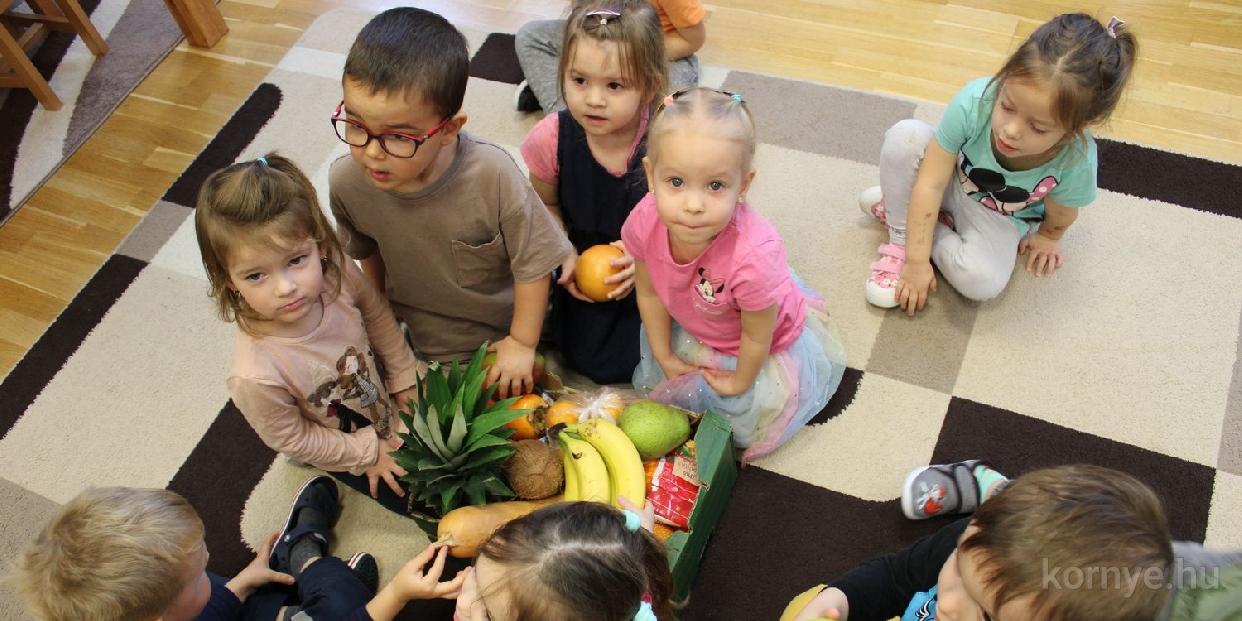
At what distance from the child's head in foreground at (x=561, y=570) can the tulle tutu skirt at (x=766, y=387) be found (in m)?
0.67

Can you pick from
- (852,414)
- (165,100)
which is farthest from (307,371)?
(165,100)

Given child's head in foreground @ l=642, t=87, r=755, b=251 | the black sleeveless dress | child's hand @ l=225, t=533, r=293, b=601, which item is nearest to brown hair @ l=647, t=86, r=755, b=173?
child's head in foreground @ l=642, t=87, r=755, b=251

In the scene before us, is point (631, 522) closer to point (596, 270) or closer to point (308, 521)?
point (596, 270)

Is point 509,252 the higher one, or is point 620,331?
point 509,252

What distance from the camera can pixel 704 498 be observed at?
165 cm

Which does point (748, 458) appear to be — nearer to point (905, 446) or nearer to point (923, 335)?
point (905, 446)

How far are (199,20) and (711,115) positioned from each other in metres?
2.19

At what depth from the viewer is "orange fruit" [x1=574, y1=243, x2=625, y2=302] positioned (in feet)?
6.15

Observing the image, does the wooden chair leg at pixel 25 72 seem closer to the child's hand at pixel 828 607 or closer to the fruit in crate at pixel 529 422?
the fruit in crate at pixel 529 422

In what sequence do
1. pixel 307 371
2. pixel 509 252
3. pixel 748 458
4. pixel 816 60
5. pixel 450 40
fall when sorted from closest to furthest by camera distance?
pixel 450 40 → pixel 307 371 → pixel 509 252 → pixel 748 458 → pixel 816 60

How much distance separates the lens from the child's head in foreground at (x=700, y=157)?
140 cm

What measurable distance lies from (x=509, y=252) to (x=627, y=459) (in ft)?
1.51

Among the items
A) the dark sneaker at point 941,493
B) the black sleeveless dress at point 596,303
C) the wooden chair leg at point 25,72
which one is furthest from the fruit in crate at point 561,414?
the wooden chair leg at point 25,72

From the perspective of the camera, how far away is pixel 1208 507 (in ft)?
5.77
